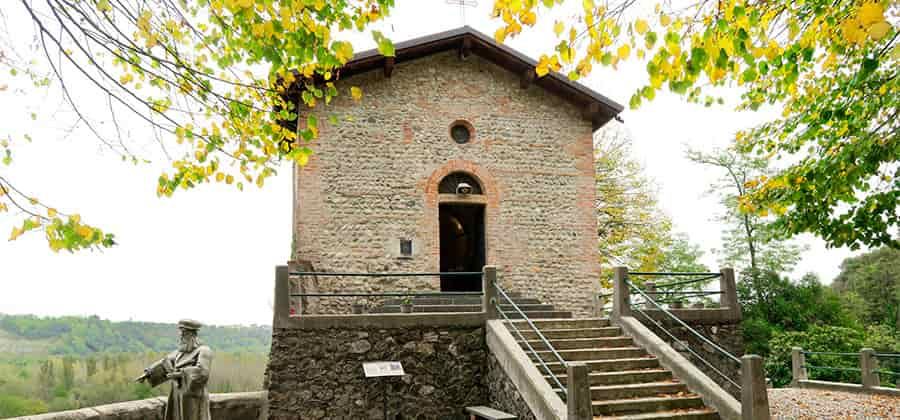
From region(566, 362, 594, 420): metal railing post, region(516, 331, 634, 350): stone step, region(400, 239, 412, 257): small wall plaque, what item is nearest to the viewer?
region(566, 362, 594, 420): metal railing post

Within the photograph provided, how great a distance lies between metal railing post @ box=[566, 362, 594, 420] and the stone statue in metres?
3.59

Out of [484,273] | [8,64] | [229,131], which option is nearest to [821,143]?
[484,273]

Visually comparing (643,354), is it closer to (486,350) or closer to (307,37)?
(486,350)

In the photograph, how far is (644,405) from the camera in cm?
721

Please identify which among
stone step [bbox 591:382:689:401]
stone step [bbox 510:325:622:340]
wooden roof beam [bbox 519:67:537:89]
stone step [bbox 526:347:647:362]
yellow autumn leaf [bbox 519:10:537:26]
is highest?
wooden roof beam [bbox 519:67:537:89]

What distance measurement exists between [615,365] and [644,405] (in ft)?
3.27

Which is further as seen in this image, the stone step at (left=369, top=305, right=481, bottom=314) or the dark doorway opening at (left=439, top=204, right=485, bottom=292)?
the dark doorway opening at (left=439, top=204, right=485, bottom=292)

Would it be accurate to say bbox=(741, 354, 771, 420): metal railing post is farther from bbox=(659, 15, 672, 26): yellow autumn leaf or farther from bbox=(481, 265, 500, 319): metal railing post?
bbox=(659, 15, 672, 26): yellow autumn leaf

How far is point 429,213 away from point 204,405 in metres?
7.29

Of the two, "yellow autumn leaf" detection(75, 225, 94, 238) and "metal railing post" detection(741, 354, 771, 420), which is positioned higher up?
"yellow autumn leaf" detection(75, 225, 94, 238)

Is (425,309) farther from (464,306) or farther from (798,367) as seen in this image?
(798,367)

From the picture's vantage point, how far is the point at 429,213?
12.2 meters

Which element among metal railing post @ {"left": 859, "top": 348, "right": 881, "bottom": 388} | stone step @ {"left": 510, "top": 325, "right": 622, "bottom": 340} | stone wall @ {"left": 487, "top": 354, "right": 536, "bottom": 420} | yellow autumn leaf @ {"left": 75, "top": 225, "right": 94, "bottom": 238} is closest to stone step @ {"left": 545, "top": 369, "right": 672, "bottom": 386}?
stone wall @ {"left": 487, "top": 354, "right": 536, "bottom": 420}

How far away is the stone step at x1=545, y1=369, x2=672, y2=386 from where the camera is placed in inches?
305
